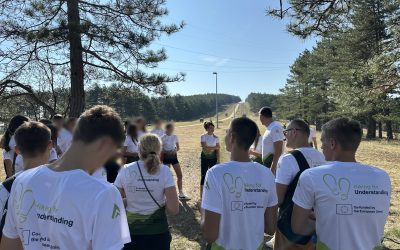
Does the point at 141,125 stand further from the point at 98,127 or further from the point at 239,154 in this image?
the point at 98,127

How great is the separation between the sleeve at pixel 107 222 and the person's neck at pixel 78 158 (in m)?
0.17

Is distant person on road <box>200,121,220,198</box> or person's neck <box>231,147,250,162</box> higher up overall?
person's neck <box>231,147,250,162</box>

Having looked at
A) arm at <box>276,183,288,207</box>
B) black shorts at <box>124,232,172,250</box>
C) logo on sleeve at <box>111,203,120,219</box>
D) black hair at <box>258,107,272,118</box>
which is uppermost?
black hair at <box>258,107,272,118</box>

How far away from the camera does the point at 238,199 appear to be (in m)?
2.88

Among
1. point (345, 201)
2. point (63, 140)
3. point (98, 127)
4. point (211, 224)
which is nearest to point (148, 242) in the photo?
point (211, 224)

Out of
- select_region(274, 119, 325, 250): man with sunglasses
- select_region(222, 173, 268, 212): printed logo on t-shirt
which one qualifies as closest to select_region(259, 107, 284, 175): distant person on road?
select_region(274, 119, 325, 250): man with sunglasses

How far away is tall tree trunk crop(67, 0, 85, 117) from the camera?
31.7ft

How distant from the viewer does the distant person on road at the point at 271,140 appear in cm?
647

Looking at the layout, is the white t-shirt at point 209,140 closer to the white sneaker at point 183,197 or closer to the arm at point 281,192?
the white sneaker at point 183,197

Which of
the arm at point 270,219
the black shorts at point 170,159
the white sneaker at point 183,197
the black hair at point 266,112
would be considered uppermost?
the black hair at point 266,112

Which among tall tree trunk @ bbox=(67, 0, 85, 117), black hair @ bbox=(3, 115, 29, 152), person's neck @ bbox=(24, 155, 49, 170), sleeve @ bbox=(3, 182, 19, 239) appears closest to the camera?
sleeve @ bbox=(3, 182, 19, 239)

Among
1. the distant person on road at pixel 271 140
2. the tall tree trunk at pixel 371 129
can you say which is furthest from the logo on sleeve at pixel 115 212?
the tall tree trunk at pixel 371 129

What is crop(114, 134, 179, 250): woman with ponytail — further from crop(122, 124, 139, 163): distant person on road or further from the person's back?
crop(122, 124, 139, 163): distant person on road

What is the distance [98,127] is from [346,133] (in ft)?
6.29
